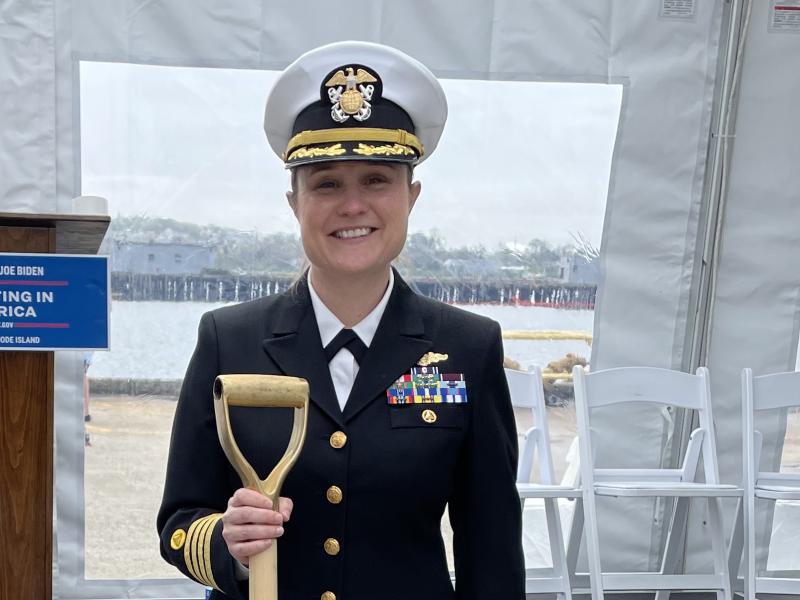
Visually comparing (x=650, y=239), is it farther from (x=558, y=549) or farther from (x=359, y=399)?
(x=359, y=399)

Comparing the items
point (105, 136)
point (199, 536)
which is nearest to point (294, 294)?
point (199, 536)

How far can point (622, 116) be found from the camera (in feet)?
12.9

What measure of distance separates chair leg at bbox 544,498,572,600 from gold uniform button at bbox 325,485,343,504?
2.28m


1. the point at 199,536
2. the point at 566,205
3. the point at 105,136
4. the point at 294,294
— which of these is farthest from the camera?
the point at 566,205

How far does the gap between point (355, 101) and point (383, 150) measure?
0.10 metres

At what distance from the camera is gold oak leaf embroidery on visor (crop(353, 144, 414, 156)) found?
4.17ft

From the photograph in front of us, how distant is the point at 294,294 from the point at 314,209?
0.57ft

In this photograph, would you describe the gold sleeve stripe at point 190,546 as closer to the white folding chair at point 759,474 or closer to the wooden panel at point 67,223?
the wooden panel at point 67,223

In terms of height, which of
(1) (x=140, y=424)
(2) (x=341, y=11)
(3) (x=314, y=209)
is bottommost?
(1) (x=140, y=424)

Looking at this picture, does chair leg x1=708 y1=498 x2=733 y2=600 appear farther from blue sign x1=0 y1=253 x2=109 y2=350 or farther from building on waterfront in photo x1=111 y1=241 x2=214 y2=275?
blue sign x1=0 y1=253 x2=109 y2=350

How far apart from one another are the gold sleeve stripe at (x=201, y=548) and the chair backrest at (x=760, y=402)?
108 inches

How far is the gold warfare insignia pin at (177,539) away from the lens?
1245 mm

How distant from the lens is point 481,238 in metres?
3.93

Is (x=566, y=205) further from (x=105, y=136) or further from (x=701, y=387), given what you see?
(x=105, y=136)
